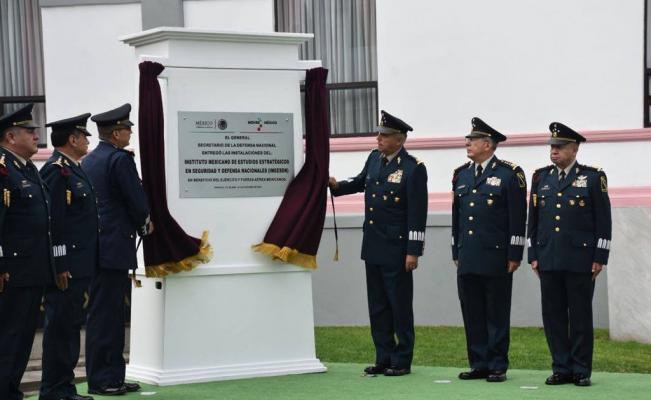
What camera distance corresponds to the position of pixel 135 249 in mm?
9906

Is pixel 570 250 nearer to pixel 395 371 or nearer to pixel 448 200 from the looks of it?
pixel 395 371

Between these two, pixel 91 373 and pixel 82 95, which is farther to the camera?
pixel 82 95

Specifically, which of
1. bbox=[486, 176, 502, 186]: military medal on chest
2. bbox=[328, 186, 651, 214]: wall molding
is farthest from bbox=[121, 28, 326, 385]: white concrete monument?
bbox=[328, 186, 651, 214]: wall molding

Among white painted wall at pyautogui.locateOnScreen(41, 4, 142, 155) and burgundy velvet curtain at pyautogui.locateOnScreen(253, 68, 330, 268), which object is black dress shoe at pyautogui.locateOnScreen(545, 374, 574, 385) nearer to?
burgundy velvet curtain at pyautogui.locateOnScreen(253, 68, 330, 268)

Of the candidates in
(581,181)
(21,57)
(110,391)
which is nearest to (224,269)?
(110,391)

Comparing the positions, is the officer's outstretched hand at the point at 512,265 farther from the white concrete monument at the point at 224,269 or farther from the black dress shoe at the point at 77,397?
the black dress shoe at the point at 77,397

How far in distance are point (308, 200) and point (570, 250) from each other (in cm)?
212

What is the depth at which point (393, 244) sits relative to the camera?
10.7 meters

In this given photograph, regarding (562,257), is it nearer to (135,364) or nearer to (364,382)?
(364,382)

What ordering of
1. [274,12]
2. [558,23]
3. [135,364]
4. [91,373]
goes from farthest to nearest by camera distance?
1. [274,12]
2. [558,23]
3. [135,364]
4. [91,373]

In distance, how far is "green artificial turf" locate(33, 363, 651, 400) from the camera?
31.4ft

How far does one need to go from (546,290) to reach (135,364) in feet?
10.6

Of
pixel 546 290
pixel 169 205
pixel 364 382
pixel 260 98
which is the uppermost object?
pixel 260 98

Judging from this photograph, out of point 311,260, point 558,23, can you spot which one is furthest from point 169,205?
point 558,23
